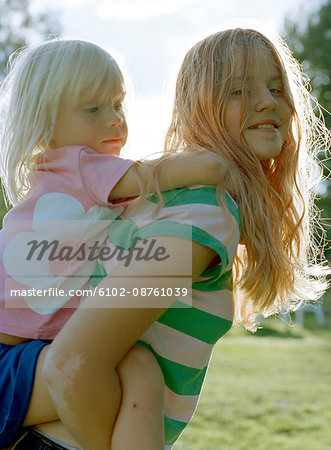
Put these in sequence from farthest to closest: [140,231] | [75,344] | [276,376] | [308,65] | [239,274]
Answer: [308,65]
[276,376]
[239,274]
[140,231]
[75,344]

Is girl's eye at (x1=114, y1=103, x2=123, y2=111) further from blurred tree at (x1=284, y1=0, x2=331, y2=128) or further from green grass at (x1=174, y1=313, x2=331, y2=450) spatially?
blurred tree at (x1=284, y1=0, x2=331, y2=128)

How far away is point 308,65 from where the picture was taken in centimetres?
2070

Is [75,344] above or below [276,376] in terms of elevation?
above

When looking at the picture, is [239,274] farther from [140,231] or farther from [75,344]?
[75,344]

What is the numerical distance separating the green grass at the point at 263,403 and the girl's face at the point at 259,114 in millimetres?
4098

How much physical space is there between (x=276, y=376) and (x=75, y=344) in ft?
25.9

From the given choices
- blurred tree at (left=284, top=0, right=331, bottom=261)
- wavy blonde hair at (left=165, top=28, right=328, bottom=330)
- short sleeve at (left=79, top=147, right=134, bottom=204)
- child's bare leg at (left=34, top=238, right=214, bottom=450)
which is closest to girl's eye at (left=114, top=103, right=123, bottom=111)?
wavy blonde hair at (left=165, top=28, right=328, bottom=330)

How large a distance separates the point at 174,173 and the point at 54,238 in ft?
1.18

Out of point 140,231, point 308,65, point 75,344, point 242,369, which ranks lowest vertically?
point 242,369

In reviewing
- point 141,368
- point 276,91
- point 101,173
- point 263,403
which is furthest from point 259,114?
point 263,403

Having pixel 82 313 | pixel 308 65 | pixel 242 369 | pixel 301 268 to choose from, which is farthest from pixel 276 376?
pixel 308 65

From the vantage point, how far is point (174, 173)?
1451 millimetres

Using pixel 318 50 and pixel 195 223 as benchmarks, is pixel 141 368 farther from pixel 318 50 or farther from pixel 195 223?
pixel 318 50

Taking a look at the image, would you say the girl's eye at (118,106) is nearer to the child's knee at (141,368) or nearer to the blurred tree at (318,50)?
the child's knee at (141,368)
